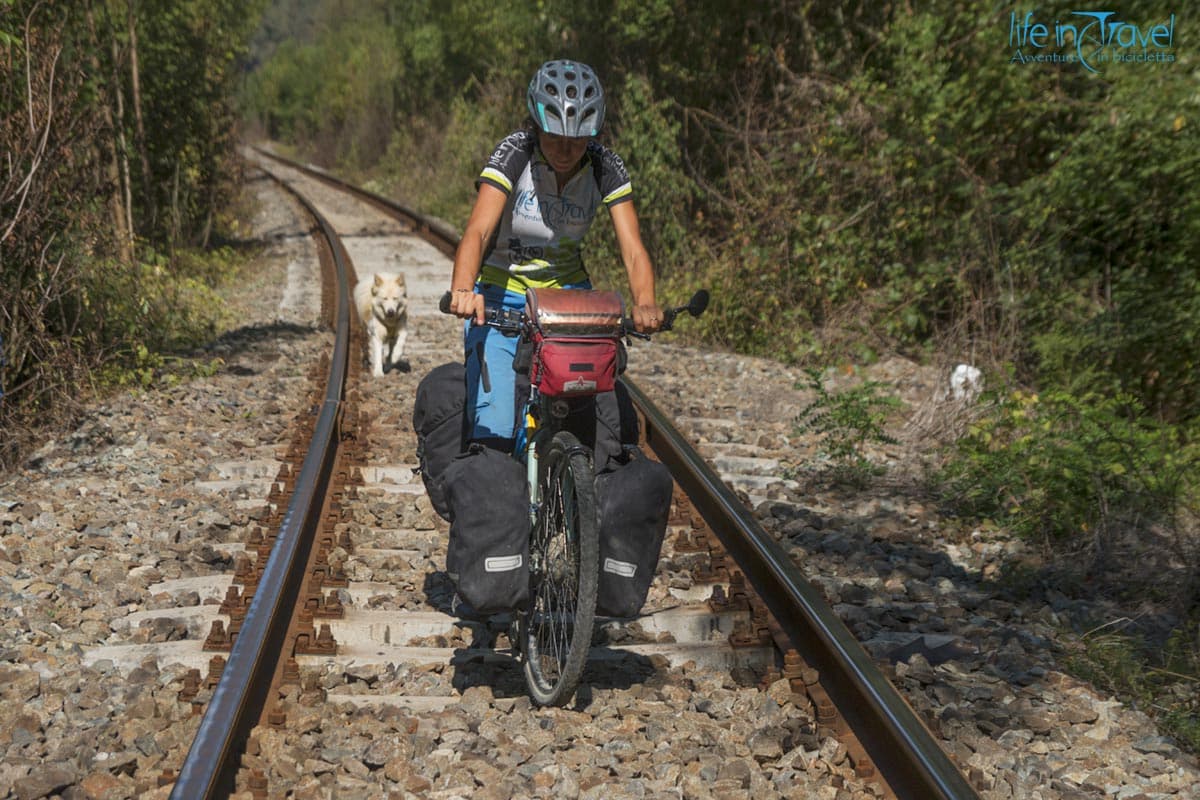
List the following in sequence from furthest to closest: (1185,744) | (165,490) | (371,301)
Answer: (371,301)
(165,490)
(1185,744)

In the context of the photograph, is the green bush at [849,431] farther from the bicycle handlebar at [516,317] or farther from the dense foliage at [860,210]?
the bicycle handlebar at [516,317]

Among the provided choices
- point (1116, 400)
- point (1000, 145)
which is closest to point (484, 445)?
point (1116, 400)

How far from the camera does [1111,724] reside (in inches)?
146

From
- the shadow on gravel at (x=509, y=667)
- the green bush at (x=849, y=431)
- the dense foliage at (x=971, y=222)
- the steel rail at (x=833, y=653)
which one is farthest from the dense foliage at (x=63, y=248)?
the dense foliage at (x=971, y=222)

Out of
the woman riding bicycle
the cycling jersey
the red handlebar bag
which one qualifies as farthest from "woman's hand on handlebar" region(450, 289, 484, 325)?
the cycling jersey

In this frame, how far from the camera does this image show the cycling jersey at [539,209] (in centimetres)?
385

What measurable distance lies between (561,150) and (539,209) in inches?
8.8

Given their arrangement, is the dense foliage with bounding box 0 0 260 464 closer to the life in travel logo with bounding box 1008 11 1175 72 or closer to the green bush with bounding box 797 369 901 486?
the green bush with bounding box 797 369 901 486

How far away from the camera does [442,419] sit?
417 centimetres

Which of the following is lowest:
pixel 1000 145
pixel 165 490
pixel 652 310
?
pixel 165 490

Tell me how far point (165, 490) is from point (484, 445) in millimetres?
2711

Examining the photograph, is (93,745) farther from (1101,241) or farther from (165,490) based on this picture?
(1101,241)

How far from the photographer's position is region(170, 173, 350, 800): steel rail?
3.03 m

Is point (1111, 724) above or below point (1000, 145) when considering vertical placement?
below
